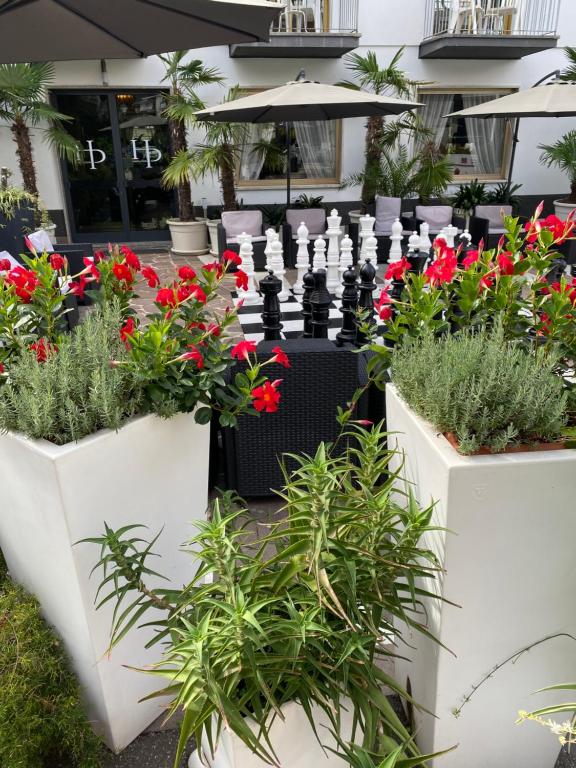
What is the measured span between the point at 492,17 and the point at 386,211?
13.7ft

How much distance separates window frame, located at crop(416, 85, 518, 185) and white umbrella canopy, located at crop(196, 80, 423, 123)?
4201 mm

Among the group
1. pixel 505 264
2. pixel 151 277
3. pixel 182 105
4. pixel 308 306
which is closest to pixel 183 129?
pixel 182 105

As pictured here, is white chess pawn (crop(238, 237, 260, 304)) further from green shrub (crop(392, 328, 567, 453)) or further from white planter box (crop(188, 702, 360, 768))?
white planter box (crop(188, 702, 360, 768))

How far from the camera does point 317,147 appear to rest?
1038cm

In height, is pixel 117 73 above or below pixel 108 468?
above

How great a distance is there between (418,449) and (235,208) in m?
8.34

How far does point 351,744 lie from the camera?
3.93ft

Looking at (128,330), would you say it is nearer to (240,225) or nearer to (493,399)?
(493,399)

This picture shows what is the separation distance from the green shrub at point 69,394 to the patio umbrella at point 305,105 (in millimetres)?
4851

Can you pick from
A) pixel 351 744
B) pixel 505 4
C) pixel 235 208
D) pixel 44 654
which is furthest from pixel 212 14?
pixel 505 4

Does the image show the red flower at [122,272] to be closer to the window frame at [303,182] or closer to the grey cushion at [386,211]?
the grey cushion at [386,211]

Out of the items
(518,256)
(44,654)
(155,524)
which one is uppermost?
(518,256)

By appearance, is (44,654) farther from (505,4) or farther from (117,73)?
(505,4)

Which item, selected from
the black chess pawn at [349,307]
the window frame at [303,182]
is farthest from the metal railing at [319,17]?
the black chess pawn at [349,307]
